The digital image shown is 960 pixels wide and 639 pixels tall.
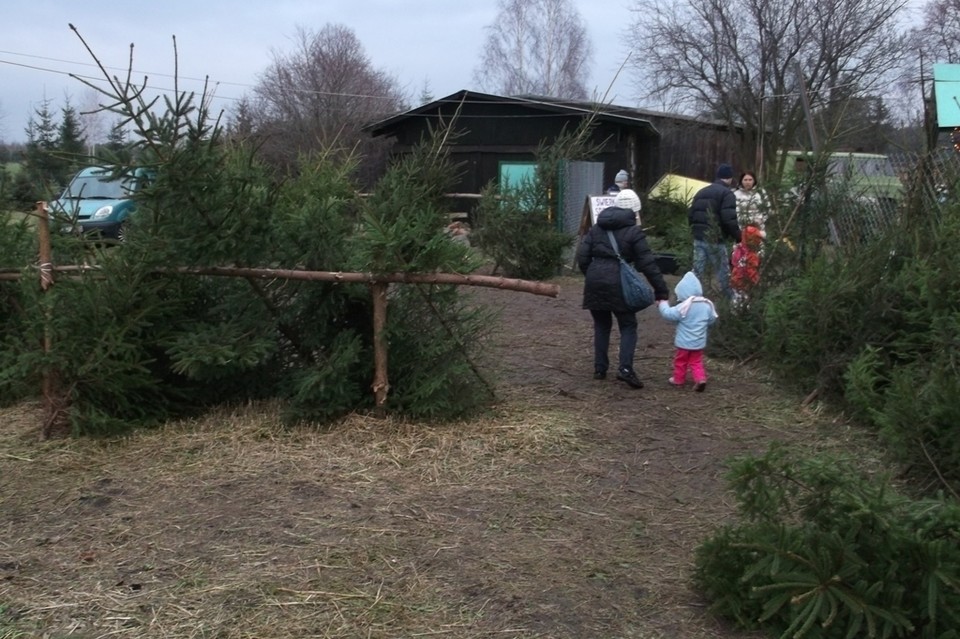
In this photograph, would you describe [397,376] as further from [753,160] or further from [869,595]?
[753,160]

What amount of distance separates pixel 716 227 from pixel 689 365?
6.53 ft

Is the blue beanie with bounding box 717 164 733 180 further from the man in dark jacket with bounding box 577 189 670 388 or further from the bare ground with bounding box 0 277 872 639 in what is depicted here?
the bare ground with bounding box 0 277 872 639

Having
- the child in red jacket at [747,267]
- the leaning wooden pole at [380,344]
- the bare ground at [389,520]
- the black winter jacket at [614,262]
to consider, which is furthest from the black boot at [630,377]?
A: the leaning wooden pole at [380,344]

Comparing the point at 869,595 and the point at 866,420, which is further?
the point at 866,420

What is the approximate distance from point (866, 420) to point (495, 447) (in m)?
2.50

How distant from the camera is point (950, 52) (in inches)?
1154

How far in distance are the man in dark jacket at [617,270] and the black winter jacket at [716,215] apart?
6.19 feet

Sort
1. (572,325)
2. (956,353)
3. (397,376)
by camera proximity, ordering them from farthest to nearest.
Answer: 1. (572,325)
2. (397,376)
3. (956,353)

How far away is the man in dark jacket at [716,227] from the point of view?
9250mm

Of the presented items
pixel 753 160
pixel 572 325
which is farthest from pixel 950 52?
pixel 572 325

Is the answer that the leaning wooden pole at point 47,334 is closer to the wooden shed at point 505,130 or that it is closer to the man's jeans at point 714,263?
Result: the man's jeans at point 714,263

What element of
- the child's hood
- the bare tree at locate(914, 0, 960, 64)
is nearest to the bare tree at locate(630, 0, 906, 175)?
the bare tree at locate(914, 0, 960, 64)

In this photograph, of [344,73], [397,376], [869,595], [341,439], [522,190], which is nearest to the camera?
[869,595]

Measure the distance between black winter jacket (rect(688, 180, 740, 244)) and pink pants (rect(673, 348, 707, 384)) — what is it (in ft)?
6.19
